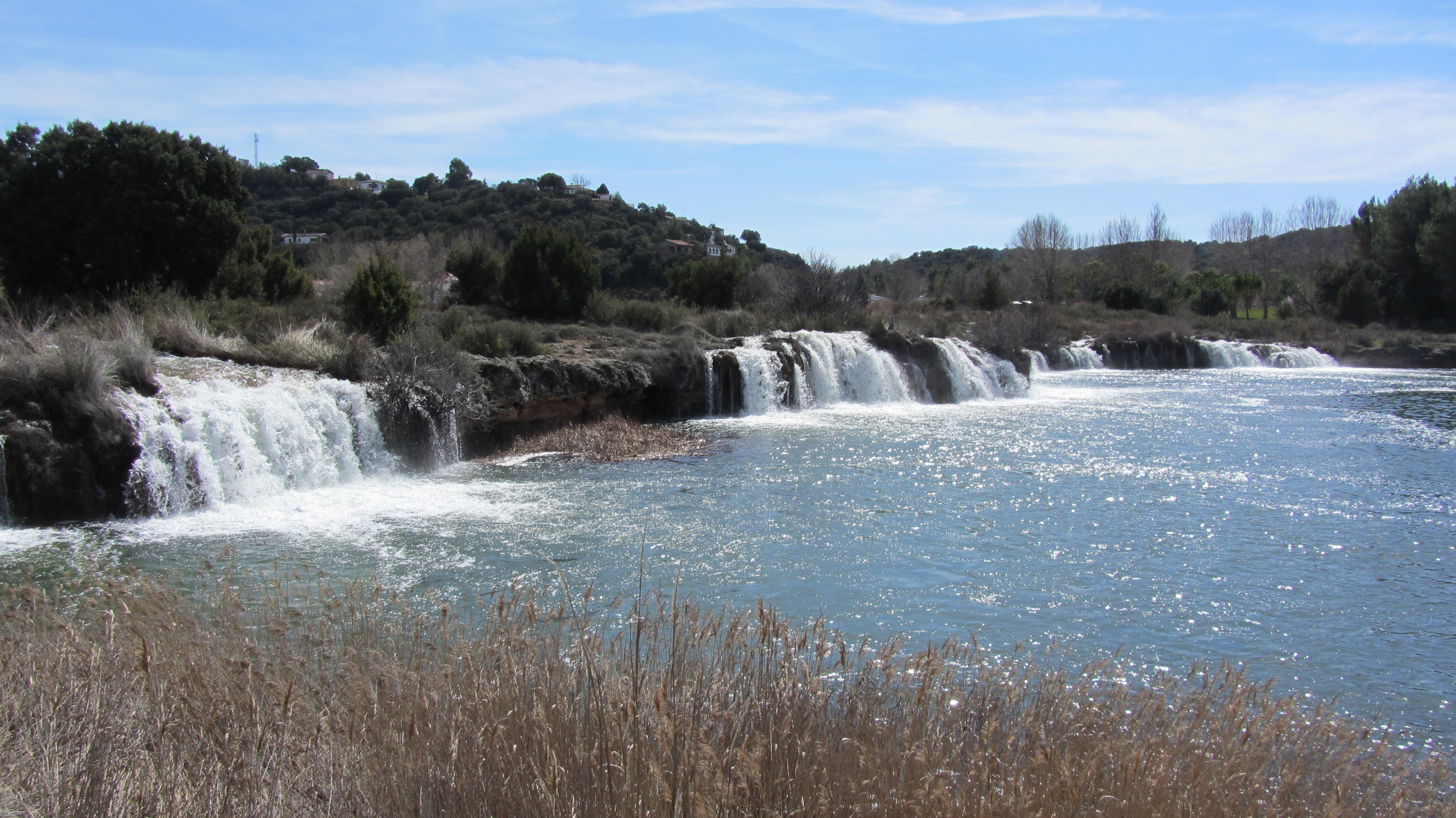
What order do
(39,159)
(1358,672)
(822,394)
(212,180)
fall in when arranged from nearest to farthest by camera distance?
1. (1358,672)
2. (39,159)
3. (212,180)
4. (822,394)

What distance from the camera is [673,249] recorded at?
56.0 m

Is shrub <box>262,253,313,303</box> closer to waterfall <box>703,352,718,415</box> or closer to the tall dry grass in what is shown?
waterfall <box>703,352,718,415</box>

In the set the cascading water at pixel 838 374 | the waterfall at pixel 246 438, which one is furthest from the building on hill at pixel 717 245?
the waterfall at pixel 246 438

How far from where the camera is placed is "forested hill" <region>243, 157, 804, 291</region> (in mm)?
51250

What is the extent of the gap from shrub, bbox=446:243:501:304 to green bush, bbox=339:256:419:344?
10848mm

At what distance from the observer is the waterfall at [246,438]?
1041 cm

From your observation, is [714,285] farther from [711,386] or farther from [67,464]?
[67,464]

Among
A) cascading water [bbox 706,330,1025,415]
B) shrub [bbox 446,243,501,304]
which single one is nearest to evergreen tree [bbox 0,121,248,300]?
shrub [bbox 446,243,501,304]

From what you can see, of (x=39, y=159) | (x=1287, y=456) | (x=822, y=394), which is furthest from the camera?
(x=822, y=394)

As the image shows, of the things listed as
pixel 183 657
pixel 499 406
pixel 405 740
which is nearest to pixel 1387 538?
pixel 405 740

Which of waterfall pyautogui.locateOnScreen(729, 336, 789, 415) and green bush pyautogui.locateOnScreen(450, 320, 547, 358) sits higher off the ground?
green bush pyautogui.locateOnScreen(450, 320, 547, 358)

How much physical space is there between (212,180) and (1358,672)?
67.5 ft

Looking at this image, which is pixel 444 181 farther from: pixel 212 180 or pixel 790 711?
pixel 790 711

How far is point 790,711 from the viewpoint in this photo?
12.2 ft
